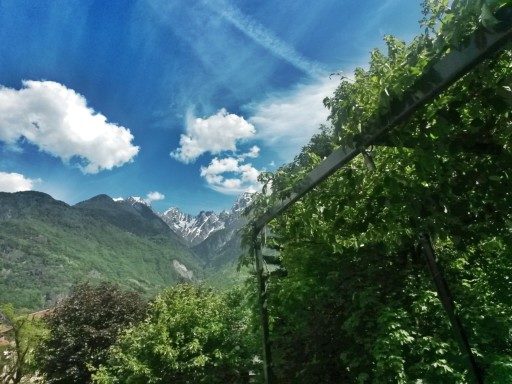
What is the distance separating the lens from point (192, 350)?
17.9 meters

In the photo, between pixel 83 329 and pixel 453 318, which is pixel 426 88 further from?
pixel 83 329

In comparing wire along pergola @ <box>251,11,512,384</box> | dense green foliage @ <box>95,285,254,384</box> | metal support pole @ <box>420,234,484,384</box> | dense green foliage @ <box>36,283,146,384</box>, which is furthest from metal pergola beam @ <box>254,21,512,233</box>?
dense green foliage @ <box>36,283,146,384</box>

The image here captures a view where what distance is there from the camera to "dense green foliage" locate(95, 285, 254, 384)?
59.2 feet

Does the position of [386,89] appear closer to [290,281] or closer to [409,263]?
[409,263]

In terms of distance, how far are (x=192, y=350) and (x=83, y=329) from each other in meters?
12.6

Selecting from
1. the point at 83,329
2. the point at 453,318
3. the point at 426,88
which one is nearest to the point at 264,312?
the point at 453,318

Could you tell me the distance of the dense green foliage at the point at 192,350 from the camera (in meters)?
18.0

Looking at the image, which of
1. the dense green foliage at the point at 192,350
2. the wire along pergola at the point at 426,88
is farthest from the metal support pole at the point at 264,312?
the dense green foliage at the point at 192,350

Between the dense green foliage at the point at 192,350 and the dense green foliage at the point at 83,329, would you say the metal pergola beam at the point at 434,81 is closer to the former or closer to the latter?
the dense green foliage at the point at 192,350

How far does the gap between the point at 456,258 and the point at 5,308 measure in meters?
36.4

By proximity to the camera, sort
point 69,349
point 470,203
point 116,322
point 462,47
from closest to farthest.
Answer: point 462,47 → point 470,203 → point 69,349 → point 116,322

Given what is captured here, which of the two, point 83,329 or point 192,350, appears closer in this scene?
point 192,350

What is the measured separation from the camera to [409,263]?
11.3 metres

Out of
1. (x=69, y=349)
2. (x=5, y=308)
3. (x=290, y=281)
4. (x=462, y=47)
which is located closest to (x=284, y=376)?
(x=290, y=281)
